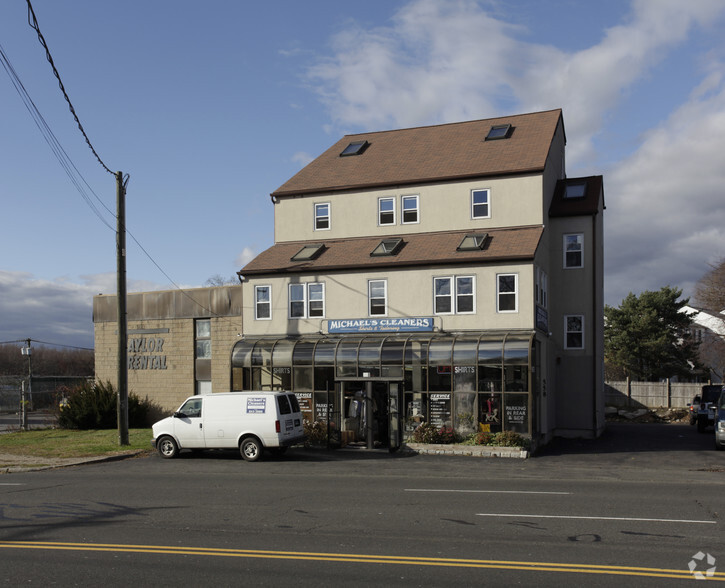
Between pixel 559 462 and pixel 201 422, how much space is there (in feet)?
35.7

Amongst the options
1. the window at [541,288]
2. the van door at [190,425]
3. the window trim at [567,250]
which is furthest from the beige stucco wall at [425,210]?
the van door at [190,425]

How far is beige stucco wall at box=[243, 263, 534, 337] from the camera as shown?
2545 cm

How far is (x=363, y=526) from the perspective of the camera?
10828 millimetres

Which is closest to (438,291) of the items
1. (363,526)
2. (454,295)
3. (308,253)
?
(454,295)

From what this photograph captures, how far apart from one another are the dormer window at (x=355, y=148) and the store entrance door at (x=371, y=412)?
12420mm

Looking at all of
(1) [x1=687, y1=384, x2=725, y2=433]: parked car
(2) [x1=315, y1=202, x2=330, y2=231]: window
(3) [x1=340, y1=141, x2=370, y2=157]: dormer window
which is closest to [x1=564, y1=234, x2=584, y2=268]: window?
(1) [x1=687, y1=384, x2=725, y2=433]: parked car

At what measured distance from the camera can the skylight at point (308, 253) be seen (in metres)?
29.4

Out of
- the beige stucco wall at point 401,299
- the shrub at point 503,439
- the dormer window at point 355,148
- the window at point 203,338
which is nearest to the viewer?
the shrub at point 503,439

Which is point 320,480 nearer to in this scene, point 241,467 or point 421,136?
point 241,467

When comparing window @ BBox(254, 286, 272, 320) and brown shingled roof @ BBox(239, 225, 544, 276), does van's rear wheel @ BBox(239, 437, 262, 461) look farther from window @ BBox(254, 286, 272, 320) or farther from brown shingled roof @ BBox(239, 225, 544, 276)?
brown shingled roof @ BBox(239, 225, 544, 276)

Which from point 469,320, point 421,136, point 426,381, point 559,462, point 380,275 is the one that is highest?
point 421,136

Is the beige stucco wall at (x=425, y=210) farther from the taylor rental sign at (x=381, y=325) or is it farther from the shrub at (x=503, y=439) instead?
the shrub at (x=503, y=439)

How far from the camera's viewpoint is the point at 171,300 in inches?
1426

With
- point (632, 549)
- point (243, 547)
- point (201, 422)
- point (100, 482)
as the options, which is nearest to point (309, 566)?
point (243, 547)
